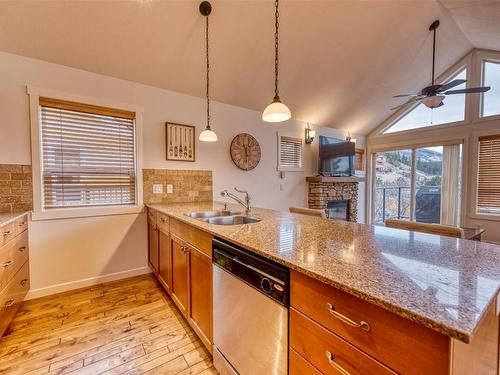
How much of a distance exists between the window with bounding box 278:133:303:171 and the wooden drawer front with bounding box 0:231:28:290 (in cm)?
348

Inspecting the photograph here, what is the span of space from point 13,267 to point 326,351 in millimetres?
2458

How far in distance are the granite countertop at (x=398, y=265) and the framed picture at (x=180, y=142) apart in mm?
1839

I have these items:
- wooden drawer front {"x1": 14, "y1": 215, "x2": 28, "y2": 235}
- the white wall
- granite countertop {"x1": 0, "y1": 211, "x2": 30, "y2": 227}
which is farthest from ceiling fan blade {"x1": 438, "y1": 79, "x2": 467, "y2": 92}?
wooden drawer front {"x1": 14, "y1": 215, "x2": 28, "y2": 235}

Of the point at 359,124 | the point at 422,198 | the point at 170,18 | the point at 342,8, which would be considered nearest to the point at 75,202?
the point at 170,18

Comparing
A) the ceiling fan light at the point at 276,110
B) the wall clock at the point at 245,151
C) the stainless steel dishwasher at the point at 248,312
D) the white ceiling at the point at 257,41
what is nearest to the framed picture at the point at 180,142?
the white ceiling at the point at 257,41

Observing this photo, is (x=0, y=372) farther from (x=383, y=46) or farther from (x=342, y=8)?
(x=383, y=46)

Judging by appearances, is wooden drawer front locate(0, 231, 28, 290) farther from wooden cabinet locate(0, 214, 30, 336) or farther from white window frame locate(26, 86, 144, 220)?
white window frame locate(26, 86, 144, 220)

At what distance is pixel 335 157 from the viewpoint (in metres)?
4.89

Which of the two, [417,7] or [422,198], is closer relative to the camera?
[417,7]

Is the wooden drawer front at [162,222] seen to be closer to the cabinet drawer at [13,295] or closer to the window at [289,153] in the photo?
the cabinet drawer at [13,295]

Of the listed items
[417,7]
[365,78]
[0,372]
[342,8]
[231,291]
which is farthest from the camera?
[365,78]

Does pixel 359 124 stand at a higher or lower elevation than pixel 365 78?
lower

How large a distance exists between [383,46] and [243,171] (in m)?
2.65

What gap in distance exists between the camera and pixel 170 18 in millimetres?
2240
